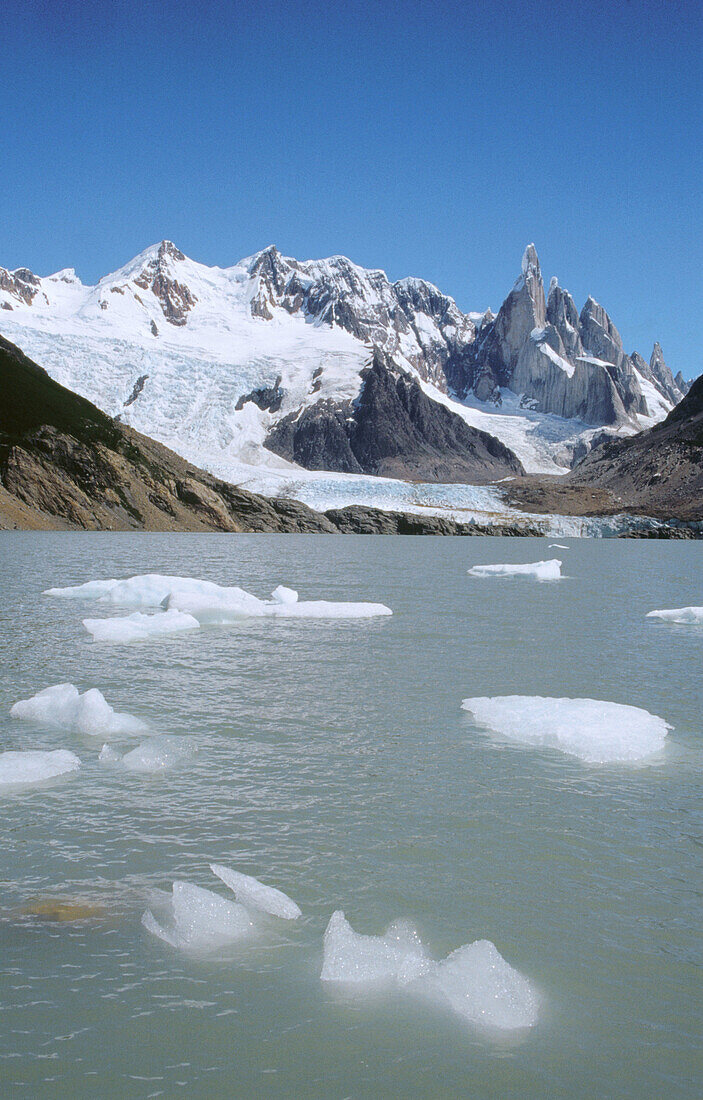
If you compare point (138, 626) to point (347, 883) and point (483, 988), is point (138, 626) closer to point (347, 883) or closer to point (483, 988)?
point (347, 883)

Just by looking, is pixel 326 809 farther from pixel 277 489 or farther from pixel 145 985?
pixel 277 489

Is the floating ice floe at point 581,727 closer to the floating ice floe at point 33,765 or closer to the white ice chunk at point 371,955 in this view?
the white ice chunk at point 371,955

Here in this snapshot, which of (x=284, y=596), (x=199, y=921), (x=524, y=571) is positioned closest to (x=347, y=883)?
(x=199, y=921)

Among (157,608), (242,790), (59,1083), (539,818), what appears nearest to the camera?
(59,1083)

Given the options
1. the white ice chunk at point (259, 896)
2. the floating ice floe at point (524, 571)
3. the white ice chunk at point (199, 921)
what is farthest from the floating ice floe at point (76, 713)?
the floating ice floe at point (524, 571)

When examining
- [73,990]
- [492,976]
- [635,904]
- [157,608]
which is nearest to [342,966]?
[492,976]

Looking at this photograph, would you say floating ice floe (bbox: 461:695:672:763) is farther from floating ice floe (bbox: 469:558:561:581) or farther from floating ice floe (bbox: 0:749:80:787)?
floating ice floe (bbox: 469:558:561:581)

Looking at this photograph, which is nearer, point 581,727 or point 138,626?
point 581,727
